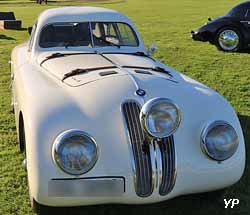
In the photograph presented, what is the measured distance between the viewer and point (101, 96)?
3.82 metres

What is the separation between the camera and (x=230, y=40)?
12.5 metres

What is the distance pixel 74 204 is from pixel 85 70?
55.6 inches

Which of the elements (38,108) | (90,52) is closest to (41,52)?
(90,52)

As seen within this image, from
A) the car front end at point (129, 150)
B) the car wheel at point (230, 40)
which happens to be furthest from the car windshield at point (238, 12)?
the car front end at point (129, 150)

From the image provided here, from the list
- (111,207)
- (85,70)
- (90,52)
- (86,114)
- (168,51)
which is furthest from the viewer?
(168,51)

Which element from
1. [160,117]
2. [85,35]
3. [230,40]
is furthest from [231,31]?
[160,117]

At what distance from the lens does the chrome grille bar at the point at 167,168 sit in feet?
11.6

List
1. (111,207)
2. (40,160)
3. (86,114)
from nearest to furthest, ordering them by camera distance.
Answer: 1. (40,160)
2. (86,114)
3. (111,207)

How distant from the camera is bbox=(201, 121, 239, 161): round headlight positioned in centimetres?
362

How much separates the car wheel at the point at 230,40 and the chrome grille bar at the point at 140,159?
9375mm

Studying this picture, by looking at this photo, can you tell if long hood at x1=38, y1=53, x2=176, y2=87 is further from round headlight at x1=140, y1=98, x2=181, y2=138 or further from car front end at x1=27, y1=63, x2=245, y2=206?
round headlight at x1=140, y1=98, x2=181, y2=138

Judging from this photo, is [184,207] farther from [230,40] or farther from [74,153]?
[230,40]

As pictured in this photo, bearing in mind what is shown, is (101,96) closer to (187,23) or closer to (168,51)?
(168,51)

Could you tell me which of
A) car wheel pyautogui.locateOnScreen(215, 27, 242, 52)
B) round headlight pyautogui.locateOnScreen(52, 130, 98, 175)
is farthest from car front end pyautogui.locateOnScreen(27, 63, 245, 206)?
car wheel pyautogui.locateOnScreen(215, 27, 242, 52)
